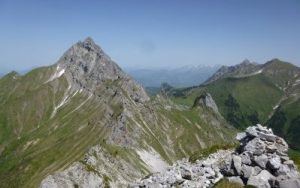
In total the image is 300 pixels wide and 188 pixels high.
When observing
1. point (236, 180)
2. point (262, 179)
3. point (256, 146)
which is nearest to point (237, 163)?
point (236, 180)

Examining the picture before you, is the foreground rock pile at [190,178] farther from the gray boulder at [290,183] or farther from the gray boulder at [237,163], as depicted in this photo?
the gray boulder at [290,183]

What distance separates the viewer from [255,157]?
4612 centimetres

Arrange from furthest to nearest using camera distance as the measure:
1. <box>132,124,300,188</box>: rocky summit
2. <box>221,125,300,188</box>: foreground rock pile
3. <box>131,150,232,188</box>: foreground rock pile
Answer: <box>131,150,232,188</box>: foreground rock pile
<box>132,124,300,188</box>: rocky summit
<box>221,125,300,188</box>: foreground rock pile

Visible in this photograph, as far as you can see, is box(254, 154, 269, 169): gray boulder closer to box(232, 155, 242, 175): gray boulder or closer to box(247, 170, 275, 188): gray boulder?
box(247, 170, 275, 188): gray boulder

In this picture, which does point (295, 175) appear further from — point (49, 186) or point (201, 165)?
point (49, 186)

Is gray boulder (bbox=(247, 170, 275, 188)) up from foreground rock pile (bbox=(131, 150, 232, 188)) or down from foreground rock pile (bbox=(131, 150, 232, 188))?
down

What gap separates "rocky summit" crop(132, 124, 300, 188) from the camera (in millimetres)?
42719

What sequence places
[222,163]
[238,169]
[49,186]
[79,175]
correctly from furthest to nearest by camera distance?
[79,175], [49,186], [222,163], [238,169]

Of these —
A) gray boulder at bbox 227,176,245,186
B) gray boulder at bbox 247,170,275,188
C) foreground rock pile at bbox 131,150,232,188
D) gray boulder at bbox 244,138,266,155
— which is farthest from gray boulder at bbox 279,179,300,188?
foreground rock pile at bbox 131,150,232,188

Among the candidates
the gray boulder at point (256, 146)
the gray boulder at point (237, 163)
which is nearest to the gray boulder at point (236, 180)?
the gray boulder at point (237, 163)

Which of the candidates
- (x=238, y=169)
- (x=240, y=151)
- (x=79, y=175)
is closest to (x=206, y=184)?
(x=238, y=169)

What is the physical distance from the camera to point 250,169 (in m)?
45.1

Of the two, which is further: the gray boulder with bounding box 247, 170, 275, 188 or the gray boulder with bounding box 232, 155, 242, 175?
the gray boulder with bounding box 232, 155, 242, 175

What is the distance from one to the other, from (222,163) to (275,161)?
7.80 metres
